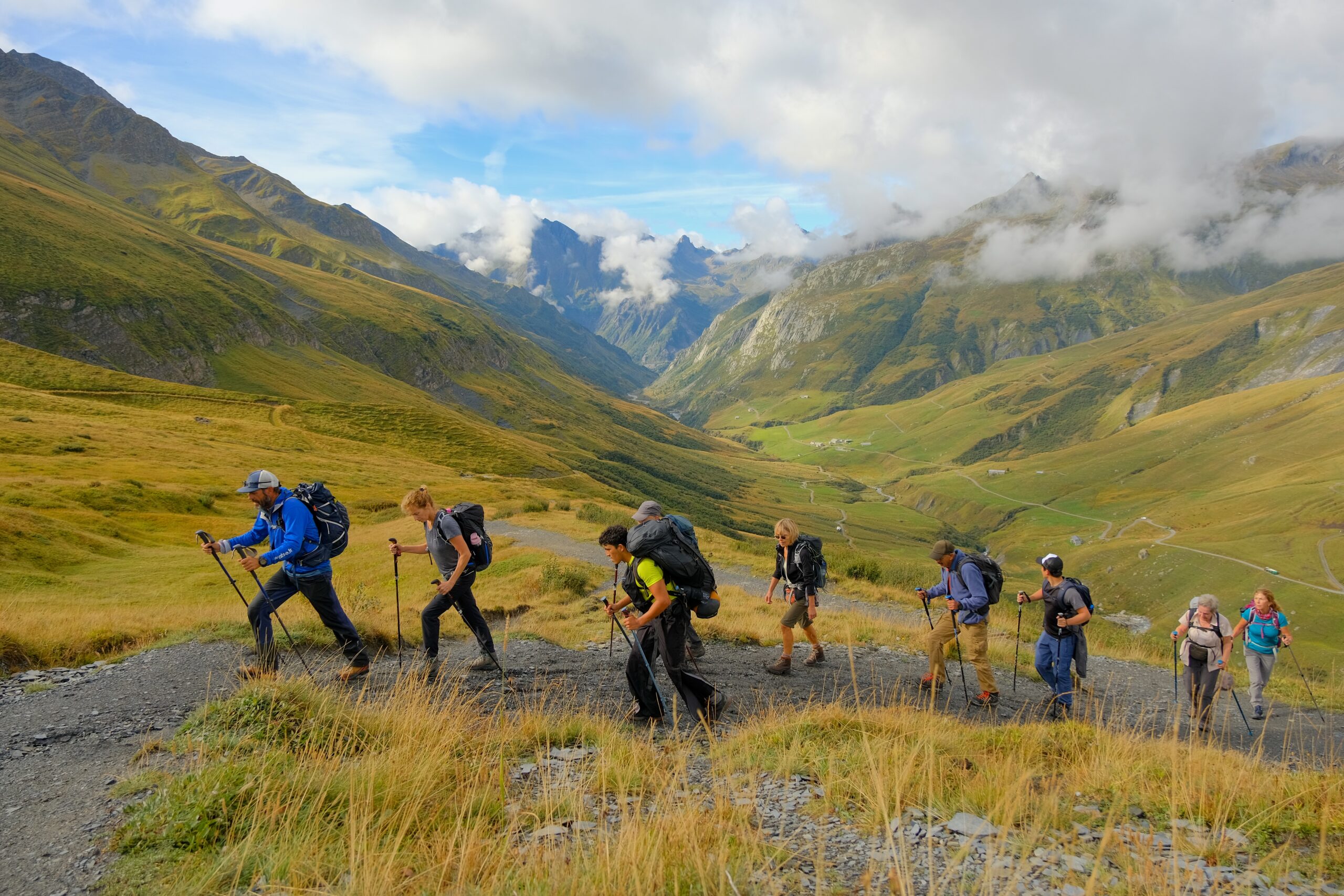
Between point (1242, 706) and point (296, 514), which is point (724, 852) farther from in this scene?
point (1242, 706)

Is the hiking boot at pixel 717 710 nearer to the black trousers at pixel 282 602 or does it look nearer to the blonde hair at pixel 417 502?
the blonde hair at pixel 417 502

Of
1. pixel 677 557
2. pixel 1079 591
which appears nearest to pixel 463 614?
pixel 677 557

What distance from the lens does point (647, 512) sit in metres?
8.61

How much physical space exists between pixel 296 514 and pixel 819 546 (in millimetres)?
8810

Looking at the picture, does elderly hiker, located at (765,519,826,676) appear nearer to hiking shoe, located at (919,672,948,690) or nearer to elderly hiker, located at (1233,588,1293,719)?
hiking shoe, located at (919,672,948,690)

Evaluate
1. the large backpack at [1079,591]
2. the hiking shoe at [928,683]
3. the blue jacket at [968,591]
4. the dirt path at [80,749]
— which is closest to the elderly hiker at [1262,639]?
the large backpack at [1079,591]

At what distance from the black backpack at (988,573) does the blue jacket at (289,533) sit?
33.6ft

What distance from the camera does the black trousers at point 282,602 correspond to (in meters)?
9.38

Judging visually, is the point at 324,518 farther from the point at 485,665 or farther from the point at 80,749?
the point at 80,749

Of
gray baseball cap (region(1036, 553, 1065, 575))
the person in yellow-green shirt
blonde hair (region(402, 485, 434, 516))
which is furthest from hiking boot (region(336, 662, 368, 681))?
gray baseball cap (region(1036, 553, 1065, 575))

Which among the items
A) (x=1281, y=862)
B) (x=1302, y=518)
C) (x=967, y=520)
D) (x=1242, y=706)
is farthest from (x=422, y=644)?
(x=967, y=520)

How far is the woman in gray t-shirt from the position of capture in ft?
31.9

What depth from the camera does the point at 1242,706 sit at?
14141 mm

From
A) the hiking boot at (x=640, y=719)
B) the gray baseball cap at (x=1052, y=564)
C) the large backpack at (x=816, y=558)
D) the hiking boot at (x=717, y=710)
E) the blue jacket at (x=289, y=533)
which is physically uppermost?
the gray baseball cap at (x=1052, y=564)
